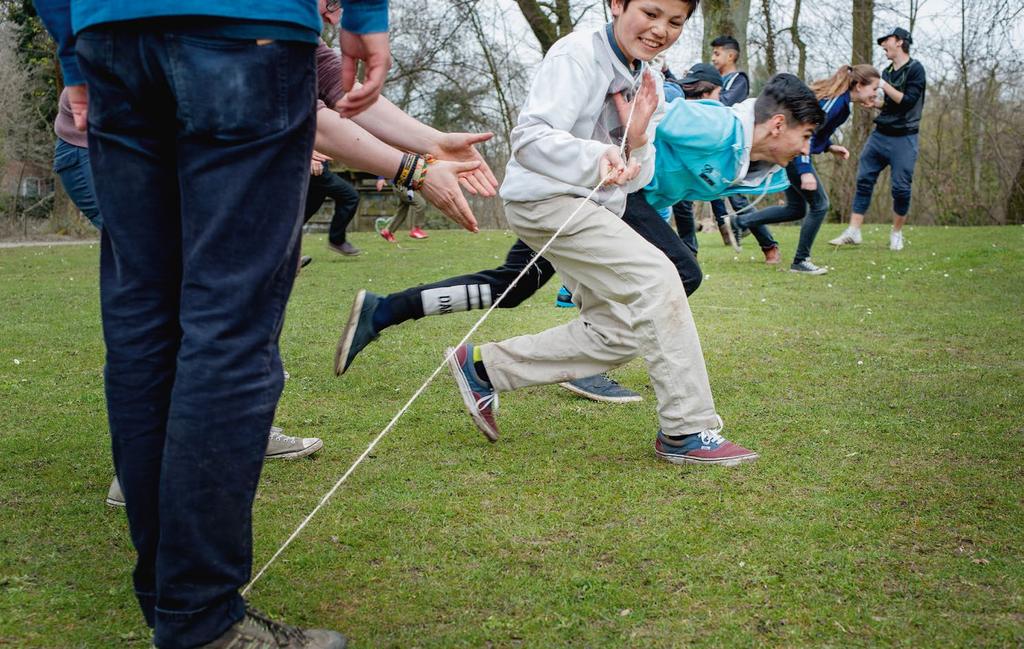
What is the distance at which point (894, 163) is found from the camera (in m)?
11.4

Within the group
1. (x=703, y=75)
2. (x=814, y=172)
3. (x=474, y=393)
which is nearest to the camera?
(x=474, y=393)

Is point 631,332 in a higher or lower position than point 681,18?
lower

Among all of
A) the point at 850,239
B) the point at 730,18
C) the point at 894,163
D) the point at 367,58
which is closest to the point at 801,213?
the point at 894,163

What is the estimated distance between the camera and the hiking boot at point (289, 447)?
357cm

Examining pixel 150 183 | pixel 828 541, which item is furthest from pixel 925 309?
pixel 150 183

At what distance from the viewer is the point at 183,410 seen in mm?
1860

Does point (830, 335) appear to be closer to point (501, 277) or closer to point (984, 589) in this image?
point (501, 277)

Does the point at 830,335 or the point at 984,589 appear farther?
the point at 830,335

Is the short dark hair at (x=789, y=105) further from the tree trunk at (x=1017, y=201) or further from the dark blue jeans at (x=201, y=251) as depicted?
the tree trunk at (x=1017, y=201)

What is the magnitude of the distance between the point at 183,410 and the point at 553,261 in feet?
7.25

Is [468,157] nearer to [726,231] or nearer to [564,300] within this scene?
[564,300]

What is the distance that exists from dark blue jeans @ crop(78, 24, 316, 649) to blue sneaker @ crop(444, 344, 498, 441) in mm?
1822

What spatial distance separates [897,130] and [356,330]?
8666mm

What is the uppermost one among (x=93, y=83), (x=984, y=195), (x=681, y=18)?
(x=681, y=18)
